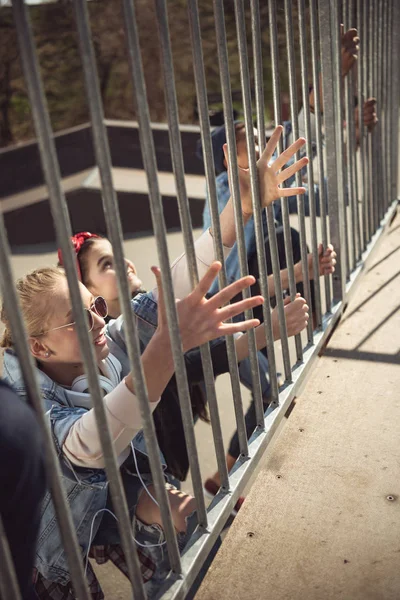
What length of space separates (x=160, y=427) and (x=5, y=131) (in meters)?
15.0

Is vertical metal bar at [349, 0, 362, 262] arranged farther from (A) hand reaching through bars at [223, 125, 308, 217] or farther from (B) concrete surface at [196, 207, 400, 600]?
(A) hand reaching through bars at [223, 125, 308, 217]

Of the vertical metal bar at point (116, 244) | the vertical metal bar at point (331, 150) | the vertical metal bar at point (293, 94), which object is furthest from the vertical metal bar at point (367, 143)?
the vertical metal bar at point (116, 244)

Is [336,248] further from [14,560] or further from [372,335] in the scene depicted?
[14,560]

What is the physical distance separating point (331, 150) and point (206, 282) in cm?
126

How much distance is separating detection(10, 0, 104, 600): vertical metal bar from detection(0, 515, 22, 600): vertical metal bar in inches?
4.2

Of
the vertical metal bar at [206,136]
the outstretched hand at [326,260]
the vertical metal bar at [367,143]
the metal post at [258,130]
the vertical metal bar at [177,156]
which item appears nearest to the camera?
the vertical metal bar at [177,156]

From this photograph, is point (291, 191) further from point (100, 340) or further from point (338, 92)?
point (338, 92)

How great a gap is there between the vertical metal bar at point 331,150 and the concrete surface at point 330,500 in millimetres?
303

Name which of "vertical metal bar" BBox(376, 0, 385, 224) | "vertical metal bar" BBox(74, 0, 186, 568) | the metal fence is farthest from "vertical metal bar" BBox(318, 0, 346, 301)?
"vertical metal bar" BBox(74, 0, 186, 568)

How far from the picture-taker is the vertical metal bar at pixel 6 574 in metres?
0.93

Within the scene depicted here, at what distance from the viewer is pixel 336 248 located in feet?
8.04

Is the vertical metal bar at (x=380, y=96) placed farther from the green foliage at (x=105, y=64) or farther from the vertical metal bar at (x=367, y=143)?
the green foliage at (x=105, y=64)

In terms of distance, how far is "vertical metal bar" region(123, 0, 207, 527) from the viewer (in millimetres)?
1142

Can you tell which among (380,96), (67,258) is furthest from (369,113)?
(67,258)
